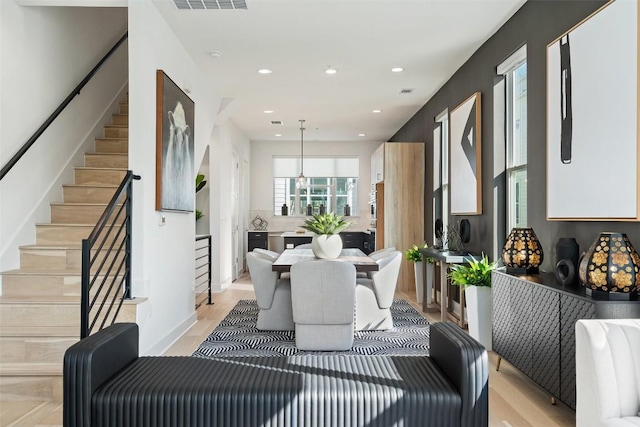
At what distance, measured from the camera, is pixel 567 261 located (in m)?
2.76

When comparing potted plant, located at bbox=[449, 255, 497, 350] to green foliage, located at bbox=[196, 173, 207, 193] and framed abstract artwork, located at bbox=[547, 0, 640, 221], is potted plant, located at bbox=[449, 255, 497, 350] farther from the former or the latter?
green foliage, located at bbox=[196, 173, 207, 193]

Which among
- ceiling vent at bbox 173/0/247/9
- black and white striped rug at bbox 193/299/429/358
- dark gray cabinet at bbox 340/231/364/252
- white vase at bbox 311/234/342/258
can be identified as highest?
ceiling vent at bbox 173/0/247/9

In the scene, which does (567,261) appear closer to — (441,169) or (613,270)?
(613,270)

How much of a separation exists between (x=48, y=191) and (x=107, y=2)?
1689 millimetres

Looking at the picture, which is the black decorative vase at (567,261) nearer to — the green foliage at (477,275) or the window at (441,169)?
the green foliage at (477,275)

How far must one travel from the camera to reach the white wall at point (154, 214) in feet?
12.0

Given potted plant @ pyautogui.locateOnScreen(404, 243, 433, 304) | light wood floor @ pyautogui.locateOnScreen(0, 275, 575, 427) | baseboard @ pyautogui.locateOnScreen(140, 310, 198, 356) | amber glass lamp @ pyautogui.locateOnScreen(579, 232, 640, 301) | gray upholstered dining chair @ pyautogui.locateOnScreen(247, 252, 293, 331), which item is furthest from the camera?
potted plant @ pyautogui.locateOnScreen(404, 243, 433, 304)

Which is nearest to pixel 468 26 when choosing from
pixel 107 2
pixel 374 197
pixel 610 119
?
pixel 610 119

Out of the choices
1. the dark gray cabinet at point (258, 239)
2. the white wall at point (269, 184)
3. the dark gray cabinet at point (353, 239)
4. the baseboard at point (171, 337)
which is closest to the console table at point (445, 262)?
the baseboard at point (171, 337)

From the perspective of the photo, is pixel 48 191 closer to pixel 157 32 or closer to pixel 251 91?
pixel 157 32

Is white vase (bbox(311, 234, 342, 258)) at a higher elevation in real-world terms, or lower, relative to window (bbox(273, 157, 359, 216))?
lower

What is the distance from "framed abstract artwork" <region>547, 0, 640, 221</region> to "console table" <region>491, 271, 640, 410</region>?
51 centimetres

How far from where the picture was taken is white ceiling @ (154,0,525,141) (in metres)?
3.85

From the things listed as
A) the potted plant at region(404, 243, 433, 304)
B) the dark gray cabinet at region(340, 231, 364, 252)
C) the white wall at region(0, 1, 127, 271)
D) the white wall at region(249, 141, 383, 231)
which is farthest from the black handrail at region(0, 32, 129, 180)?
the dark gray cabinet at region(340, 231, 364, 252)
